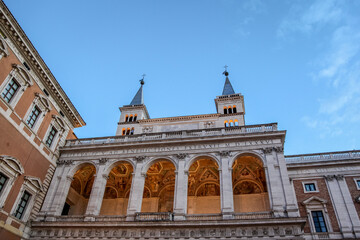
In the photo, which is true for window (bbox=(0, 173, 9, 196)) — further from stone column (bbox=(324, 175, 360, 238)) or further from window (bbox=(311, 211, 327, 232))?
stone column (bbox=(324, 175, 360, 238))

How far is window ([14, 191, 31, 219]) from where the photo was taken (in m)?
19.3

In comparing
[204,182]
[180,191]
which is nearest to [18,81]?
[180,191]

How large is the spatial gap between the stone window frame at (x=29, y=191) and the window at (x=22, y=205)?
0.16 meters

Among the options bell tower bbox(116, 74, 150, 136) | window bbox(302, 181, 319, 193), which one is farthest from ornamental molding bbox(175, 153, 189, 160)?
bell tower bbox(116, 74, 150, 136)

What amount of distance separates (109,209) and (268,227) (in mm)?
15913

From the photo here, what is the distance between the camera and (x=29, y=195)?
20547 mm

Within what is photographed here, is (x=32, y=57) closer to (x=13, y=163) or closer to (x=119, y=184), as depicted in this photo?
(x=13, y=163)

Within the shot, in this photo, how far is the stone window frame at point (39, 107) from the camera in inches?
827

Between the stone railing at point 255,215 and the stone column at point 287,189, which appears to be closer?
the stone column at point 287,189

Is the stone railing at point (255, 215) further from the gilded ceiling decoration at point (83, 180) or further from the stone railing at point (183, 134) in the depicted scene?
the gilded ceiling decoration at point (83, 180)

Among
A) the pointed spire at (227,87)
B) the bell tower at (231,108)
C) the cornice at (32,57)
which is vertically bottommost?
the cornice at (32,57)

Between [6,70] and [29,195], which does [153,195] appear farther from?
[6,70]

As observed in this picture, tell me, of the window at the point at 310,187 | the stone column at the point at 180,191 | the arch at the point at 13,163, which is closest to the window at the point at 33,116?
the arch at the point at 13,163

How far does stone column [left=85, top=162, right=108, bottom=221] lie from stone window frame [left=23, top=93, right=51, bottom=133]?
19.0ft
